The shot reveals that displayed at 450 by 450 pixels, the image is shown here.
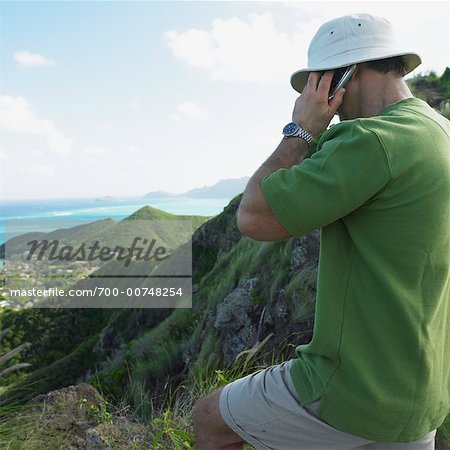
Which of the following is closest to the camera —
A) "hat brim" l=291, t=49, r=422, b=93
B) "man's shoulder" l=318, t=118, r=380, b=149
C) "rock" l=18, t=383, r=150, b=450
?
"man's shoulder" l=318, t=118, r=380, b=149

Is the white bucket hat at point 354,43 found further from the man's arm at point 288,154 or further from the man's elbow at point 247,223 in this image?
the man's elbow at point 247,223

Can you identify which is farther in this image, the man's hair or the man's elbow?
the man's hair

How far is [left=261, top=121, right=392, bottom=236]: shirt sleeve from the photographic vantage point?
1676 mm

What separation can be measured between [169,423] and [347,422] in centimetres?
181

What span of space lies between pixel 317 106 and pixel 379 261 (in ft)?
2.26

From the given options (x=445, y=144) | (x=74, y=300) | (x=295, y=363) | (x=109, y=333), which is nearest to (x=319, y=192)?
(x=445, y=144)

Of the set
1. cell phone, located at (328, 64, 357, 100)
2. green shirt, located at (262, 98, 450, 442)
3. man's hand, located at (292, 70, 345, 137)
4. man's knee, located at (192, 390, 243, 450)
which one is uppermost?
cell phone, located at (328, 64, 357, 100)

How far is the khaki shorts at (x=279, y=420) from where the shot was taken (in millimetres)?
1898

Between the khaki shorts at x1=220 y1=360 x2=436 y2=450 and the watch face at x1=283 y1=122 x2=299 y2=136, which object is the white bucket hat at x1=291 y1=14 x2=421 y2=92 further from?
the khaki shorts at x1=220 y1=360 x2=436 y2=450

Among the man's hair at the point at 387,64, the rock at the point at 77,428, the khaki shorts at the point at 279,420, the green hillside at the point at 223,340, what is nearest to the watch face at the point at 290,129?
the man's hair at the point at 387,64

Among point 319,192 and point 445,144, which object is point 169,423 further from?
point 445,144

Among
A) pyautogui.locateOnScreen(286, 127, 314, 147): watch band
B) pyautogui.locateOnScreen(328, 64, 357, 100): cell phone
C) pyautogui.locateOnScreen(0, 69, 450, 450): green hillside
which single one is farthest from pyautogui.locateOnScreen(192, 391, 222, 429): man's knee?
pyautogui.locateOnScreen(328, 64, 357, 100): cell phone

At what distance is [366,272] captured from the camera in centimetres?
179

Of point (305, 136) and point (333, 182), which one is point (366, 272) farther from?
point (305, 136)
